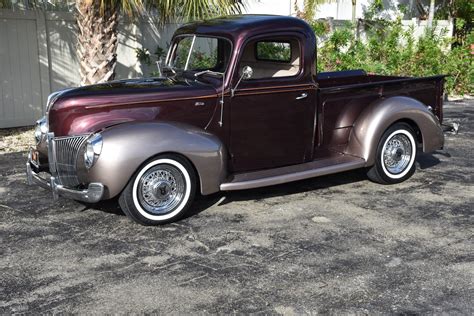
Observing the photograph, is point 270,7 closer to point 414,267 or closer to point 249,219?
point 249,219

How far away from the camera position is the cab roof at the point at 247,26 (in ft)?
18.7

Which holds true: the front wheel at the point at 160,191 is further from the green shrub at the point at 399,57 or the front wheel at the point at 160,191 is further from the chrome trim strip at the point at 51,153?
the green shrub at the point at 399,57

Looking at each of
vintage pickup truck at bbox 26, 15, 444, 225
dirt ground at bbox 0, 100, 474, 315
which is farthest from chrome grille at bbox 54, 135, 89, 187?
dirt ground at bbox 0, 100, 474, 315

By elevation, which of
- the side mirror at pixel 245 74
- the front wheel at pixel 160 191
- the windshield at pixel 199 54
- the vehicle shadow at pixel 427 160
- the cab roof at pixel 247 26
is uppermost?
the cab roof at pixel 247 26

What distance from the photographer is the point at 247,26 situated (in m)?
5.75

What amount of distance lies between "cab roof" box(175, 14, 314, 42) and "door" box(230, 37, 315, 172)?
0.13 meters

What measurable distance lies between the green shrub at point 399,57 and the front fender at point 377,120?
248 inches

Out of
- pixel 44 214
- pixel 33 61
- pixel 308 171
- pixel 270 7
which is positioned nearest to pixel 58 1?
pixel 33 61

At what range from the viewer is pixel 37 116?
33.4 feet

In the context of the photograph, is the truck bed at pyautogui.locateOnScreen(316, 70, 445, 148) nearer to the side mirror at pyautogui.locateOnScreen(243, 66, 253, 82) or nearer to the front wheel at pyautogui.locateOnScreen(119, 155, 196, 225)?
the side mirror at pyautogui.locateOnScreen(243, 66, 253, 82)

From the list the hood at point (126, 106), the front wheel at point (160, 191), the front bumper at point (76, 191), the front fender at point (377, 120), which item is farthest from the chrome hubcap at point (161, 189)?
the front fender at point (377, 120)

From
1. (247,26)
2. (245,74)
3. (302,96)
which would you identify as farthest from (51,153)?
(302,96)

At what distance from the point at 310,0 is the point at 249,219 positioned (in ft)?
35.0

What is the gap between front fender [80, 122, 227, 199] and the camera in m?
4.83
